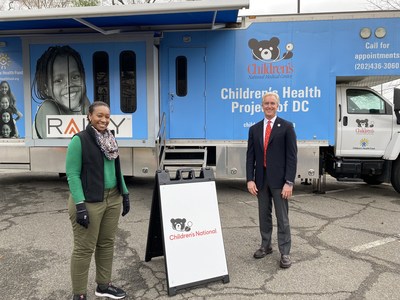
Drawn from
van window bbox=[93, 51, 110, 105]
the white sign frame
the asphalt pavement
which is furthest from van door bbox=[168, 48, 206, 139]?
A: the white sign frame

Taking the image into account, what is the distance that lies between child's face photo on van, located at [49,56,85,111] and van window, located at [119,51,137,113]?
0.84m

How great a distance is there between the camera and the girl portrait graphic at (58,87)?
758cm

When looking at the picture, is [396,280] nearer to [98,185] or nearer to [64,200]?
[98,185]

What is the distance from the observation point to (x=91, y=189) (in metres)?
3.04

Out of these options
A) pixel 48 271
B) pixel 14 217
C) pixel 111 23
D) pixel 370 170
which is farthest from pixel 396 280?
pixel 111 23

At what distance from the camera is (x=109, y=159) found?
3.16 m

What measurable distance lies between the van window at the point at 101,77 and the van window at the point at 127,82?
31 centimetres

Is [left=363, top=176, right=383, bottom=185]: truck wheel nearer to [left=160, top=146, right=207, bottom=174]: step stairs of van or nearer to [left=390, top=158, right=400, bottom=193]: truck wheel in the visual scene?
[left=390, top=158, right=400, bottom=193]: truck wheel

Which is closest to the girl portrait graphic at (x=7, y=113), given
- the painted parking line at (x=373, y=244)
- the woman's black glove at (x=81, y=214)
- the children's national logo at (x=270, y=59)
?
the children's national logo at (x=270, y=59)

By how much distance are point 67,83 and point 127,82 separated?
1218 mm

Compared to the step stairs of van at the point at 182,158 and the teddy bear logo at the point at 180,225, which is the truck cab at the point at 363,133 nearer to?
the step stairs of van at the point at 182,158

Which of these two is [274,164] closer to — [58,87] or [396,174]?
[396,174]

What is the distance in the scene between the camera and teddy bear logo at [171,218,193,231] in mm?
3609

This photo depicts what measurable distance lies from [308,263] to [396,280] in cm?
87
